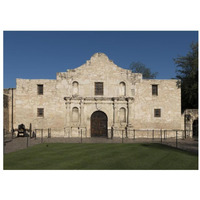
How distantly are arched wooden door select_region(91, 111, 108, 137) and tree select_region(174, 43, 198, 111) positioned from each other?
11.7 meters

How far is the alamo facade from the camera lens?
2070 cm

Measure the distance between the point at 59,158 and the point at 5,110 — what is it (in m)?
15.1

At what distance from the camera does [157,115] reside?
21.2 metres

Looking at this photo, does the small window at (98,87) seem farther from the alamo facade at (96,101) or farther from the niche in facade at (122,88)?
the niche in facade at (122,88)

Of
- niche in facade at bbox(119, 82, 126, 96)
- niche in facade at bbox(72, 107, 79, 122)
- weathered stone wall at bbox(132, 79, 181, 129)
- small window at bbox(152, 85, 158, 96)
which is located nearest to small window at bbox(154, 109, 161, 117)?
weathered stone wall at bbox(132, 79, 181, 129)

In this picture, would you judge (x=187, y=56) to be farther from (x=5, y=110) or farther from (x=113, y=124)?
(x=5, y=110)

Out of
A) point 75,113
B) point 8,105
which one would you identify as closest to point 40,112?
point 75,113

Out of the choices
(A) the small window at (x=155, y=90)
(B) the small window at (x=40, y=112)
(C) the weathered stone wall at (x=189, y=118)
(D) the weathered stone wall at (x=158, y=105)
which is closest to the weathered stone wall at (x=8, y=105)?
(B) the small window at (x=40, y=112)

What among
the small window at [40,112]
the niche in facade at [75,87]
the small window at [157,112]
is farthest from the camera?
the small window at [157,112]

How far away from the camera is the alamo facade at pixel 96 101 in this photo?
20703 millimetres

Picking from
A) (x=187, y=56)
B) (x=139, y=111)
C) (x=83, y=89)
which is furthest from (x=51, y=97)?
(x=187, y=56)

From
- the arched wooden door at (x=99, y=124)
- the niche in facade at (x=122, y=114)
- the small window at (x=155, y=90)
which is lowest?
the arched wooden door at (x=99, y=124)

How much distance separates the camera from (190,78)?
24.8 m

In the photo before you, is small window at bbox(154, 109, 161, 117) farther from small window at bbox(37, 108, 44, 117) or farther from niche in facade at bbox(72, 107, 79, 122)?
small window at bbox(37, 108, 44, 117)
